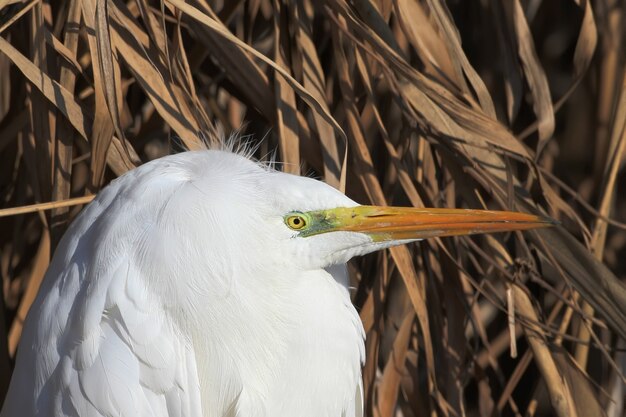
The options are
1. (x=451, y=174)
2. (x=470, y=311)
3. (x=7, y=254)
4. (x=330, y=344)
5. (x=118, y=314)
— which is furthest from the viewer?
(x=7, y=254)

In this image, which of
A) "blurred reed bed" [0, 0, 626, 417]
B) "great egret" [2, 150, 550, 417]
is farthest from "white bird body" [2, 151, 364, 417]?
"blurred reed bed" [0, 0, 626, 417]

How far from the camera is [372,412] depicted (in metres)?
1.60

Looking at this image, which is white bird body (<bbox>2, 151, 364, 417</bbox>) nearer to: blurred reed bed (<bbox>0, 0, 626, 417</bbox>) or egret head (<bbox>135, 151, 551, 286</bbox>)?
egret head (<bbox>135, 151, 551, 286</bbox>)

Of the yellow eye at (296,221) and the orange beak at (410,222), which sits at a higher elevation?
the yellow eye at (296,221)

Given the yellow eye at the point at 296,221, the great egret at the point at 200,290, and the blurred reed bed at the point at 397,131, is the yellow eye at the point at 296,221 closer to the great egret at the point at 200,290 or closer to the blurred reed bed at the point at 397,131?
the great egret at the point at 200,290

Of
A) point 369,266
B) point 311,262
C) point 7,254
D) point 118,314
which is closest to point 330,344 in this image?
point 311,262

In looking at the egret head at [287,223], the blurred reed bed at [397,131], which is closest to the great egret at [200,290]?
the egret head at [287,223]

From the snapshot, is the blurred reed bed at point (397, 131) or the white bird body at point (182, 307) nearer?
the white bird body at point (182, 307)

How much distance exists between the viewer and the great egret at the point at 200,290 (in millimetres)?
1173

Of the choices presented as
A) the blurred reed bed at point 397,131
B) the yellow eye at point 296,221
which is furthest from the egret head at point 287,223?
the blurred reed bed at point 397,131

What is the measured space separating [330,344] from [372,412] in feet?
1.23

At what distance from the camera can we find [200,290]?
1.19 m

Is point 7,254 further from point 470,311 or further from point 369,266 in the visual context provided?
point 470,311

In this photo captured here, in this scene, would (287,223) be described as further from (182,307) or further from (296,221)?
(182,307)
